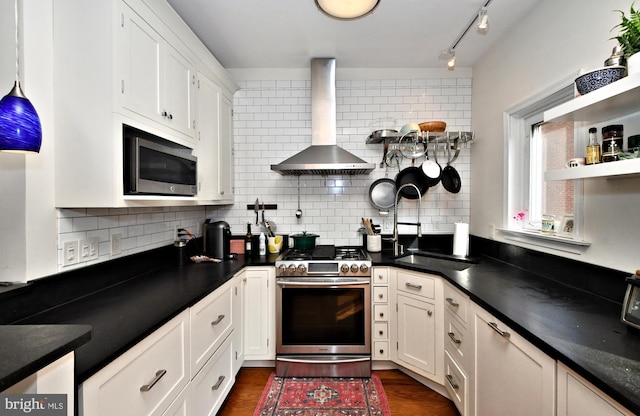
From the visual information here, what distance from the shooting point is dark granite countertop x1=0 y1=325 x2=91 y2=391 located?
589mm

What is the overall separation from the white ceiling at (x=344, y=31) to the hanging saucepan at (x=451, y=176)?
2.88ft

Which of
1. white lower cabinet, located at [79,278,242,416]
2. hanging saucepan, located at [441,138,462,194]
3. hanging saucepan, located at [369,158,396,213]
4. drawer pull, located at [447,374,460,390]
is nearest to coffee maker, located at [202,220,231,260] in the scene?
white lower cabinet, located at [79,278,242,416]

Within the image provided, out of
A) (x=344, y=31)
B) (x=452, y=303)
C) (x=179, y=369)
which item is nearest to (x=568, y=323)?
(x=452, y=303)

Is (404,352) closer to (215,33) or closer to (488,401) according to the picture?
(488,401)

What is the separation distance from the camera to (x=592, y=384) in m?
0.85

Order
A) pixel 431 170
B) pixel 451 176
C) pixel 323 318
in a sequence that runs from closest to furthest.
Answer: pixel 323 318 < pixel 431 170 < pixel 451 176

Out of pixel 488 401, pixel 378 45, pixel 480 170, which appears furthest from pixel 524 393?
pixel 378 45

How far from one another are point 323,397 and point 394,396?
53 cm

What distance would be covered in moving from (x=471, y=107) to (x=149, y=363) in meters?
3.31

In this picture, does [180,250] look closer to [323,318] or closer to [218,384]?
[218,384]

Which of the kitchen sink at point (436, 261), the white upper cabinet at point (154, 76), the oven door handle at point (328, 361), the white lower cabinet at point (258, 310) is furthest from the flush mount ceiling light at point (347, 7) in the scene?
the oven door handle at point (328, 361)

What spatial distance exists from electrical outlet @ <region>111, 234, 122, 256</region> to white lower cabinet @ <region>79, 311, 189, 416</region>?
688 mm

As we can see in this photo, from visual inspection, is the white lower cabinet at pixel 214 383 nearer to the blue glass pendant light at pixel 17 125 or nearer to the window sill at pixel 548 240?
the blue glass pendant light at pixel 17 125

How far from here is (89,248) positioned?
1.53 m
